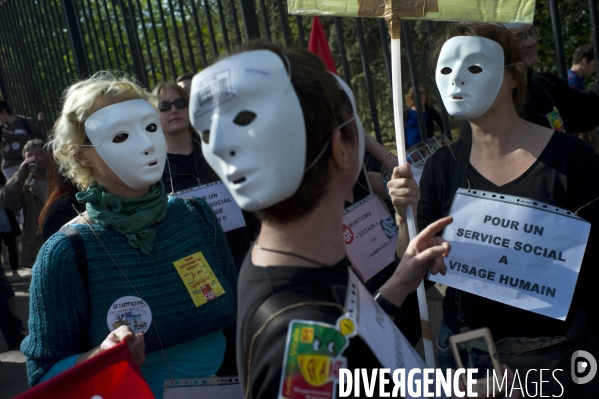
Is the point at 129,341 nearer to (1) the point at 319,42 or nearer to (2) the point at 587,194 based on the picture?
(2) the point at 587,194

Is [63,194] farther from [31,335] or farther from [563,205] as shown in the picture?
[563,205]

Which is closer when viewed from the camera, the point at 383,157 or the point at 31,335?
the point at 31,335

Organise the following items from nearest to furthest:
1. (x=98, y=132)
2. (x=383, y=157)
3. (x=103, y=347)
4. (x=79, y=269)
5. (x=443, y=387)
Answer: (x=443, y=387) → (x=103, y=347) → (x=79, y=269) → (x=98, y=132) → (x=383, y=157)

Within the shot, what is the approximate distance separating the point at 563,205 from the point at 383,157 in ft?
4.49

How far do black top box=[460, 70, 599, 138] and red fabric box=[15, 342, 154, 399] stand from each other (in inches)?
77.5

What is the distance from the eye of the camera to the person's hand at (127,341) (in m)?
2.22

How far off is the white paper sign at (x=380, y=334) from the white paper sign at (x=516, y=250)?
0.79 m

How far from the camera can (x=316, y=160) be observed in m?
1.56

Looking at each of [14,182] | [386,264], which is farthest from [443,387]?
[14,182]

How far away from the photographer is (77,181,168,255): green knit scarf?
2.54 m

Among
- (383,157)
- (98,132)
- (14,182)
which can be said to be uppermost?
(98,132)

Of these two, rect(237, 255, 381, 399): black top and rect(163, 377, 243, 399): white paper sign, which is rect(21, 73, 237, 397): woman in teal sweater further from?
rect(237, 255, 381, 399): black top

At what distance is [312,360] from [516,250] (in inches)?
49.1

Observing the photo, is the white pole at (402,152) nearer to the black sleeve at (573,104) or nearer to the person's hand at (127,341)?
the person's hand at (127,341)
